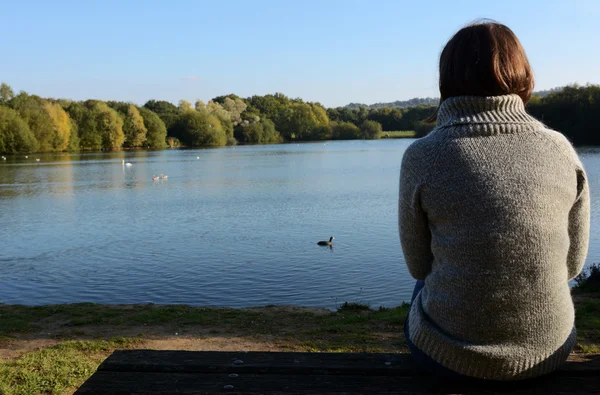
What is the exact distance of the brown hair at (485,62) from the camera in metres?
1.93

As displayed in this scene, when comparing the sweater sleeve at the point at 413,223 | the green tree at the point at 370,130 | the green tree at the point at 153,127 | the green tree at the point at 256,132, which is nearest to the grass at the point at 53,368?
the sweater sleeve at the point at 413,223

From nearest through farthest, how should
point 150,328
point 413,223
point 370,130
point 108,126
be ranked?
point 413,223 → point 150,328 → point 108,126 → point 370,130

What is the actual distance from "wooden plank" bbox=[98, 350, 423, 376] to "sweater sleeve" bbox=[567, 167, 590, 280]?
675 mm

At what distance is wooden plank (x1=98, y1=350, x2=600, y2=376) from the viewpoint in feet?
7.29

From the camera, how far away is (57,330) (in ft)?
21.4

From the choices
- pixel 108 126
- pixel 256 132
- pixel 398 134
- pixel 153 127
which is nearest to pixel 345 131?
pixel 398 134

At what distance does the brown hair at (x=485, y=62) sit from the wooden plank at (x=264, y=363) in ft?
3.38

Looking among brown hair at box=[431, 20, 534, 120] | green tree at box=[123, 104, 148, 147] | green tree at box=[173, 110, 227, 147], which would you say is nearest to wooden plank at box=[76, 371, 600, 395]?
brown hair at box=[431, 20, 534, 120]

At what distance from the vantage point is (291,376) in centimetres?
221

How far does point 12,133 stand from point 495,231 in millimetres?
67747

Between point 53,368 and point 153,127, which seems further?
point 153,127

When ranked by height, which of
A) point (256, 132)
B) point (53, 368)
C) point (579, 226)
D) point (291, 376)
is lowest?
point (53, 368)

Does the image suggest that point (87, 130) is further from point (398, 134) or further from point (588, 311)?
point (588, 311)

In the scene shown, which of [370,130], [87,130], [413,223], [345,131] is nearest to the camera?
[413,223]
